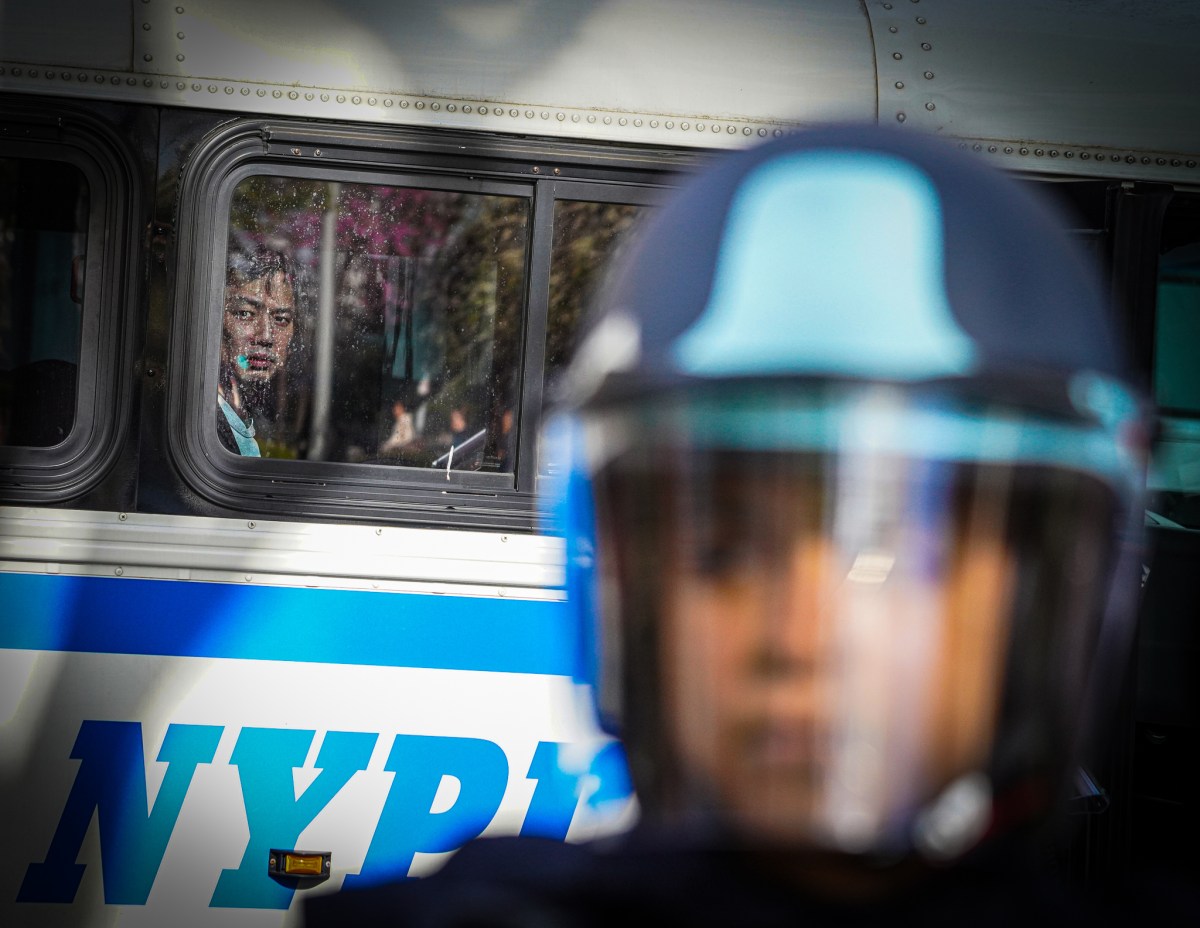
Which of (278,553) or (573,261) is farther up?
(573,261)

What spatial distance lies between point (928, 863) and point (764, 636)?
7.4 inches

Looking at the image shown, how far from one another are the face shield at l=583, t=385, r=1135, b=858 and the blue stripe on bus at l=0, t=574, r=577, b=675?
1.65 meters

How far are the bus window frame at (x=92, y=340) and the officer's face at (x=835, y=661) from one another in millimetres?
2048

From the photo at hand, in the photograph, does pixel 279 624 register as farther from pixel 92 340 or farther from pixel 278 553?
pixel 92 340

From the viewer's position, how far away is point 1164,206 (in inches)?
102

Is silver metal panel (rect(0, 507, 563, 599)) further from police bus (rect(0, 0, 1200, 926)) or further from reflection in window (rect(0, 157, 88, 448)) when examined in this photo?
reflection in window (rect(0, 157, 88, 448))

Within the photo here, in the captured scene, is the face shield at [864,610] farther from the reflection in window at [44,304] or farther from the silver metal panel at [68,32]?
the silver metal panel at [68,32]

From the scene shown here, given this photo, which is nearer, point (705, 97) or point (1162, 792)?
point (705, 97)

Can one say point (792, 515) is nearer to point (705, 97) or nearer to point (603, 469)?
point (603, 469)

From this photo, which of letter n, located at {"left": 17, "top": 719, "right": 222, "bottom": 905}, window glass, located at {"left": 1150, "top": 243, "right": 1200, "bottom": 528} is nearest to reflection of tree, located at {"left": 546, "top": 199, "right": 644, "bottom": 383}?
letter n, located at {"left": 17, "top": 719, "right": 222, "bottom": 905}

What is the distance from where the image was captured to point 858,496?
78 centimetres

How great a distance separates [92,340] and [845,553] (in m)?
2.17

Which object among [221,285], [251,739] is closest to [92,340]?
[221,285]

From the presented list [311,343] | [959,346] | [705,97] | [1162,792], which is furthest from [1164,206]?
[959,346]
